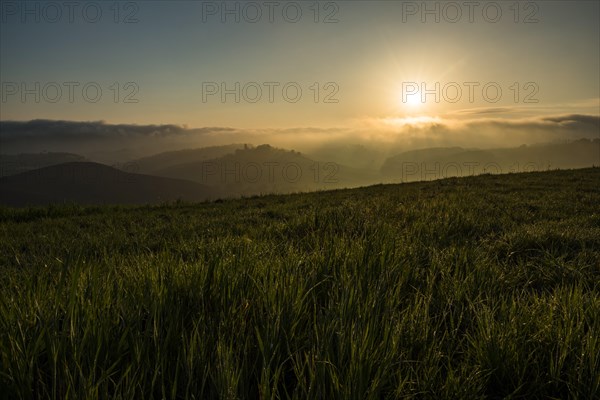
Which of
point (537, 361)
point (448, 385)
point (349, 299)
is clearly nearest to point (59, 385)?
point (349, 299)

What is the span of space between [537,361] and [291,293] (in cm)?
152

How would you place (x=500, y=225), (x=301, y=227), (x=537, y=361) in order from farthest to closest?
(x=500, y=225) < (x=301, y=227) < (x=537, y=361)

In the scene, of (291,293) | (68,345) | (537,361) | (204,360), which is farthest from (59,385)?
(537,361)

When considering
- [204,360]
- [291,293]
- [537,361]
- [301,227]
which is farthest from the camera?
[301,227]

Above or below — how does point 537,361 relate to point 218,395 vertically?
below

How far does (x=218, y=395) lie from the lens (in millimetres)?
1630

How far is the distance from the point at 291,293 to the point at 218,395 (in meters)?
0.95

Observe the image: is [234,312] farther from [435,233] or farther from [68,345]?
[435,233]

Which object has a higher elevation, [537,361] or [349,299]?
[349,299]

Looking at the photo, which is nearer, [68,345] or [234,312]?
[68,345]

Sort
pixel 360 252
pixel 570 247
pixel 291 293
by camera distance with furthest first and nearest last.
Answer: pixel 570 247
pixel 360 252
pixel 291 293

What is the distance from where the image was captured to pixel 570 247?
5.84m

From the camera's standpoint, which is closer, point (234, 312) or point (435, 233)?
point (234, 312)

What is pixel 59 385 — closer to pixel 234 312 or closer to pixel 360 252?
pixel 234 312
